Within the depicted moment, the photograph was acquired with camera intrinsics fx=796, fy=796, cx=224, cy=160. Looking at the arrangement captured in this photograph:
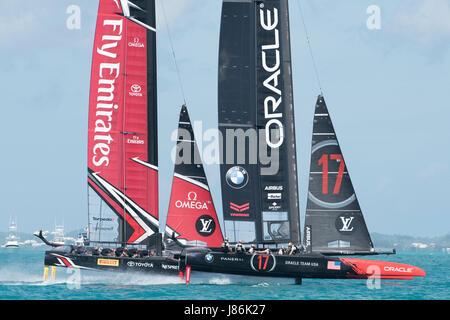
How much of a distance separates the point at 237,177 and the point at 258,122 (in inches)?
92.9

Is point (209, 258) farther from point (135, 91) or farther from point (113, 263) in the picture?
point (135, 91)

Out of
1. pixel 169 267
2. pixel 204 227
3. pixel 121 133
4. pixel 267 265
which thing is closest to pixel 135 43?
pixel 121 133

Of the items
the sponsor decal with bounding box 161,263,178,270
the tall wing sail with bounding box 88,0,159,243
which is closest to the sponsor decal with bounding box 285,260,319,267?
the sponsor decal with bounding box 161,263,178,270

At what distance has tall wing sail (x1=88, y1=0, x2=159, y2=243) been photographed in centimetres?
3158

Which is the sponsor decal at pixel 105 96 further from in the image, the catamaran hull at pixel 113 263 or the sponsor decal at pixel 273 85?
the sponsor decal at pixel 273 85

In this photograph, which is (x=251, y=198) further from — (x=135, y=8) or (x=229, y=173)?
(x=135, y=8)

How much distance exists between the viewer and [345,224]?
28.7 m

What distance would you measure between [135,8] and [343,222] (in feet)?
39.5

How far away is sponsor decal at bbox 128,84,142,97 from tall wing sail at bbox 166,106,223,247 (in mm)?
2717

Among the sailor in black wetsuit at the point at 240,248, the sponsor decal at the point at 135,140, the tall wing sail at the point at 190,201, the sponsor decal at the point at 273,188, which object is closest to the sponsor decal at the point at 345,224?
the sponsor decal at the point at 273,188

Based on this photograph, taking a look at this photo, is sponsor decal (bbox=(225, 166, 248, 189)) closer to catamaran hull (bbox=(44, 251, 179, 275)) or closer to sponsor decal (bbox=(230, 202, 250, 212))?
sponsor decal (bbox=(230, 202, 250, 212))

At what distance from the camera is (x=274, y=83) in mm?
30297

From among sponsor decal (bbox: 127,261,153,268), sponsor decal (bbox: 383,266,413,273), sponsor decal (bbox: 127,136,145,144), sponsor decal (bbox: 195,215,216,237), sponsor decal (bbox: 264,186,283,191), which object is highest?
sponsor decal (bbox: 127,136,145,144)
